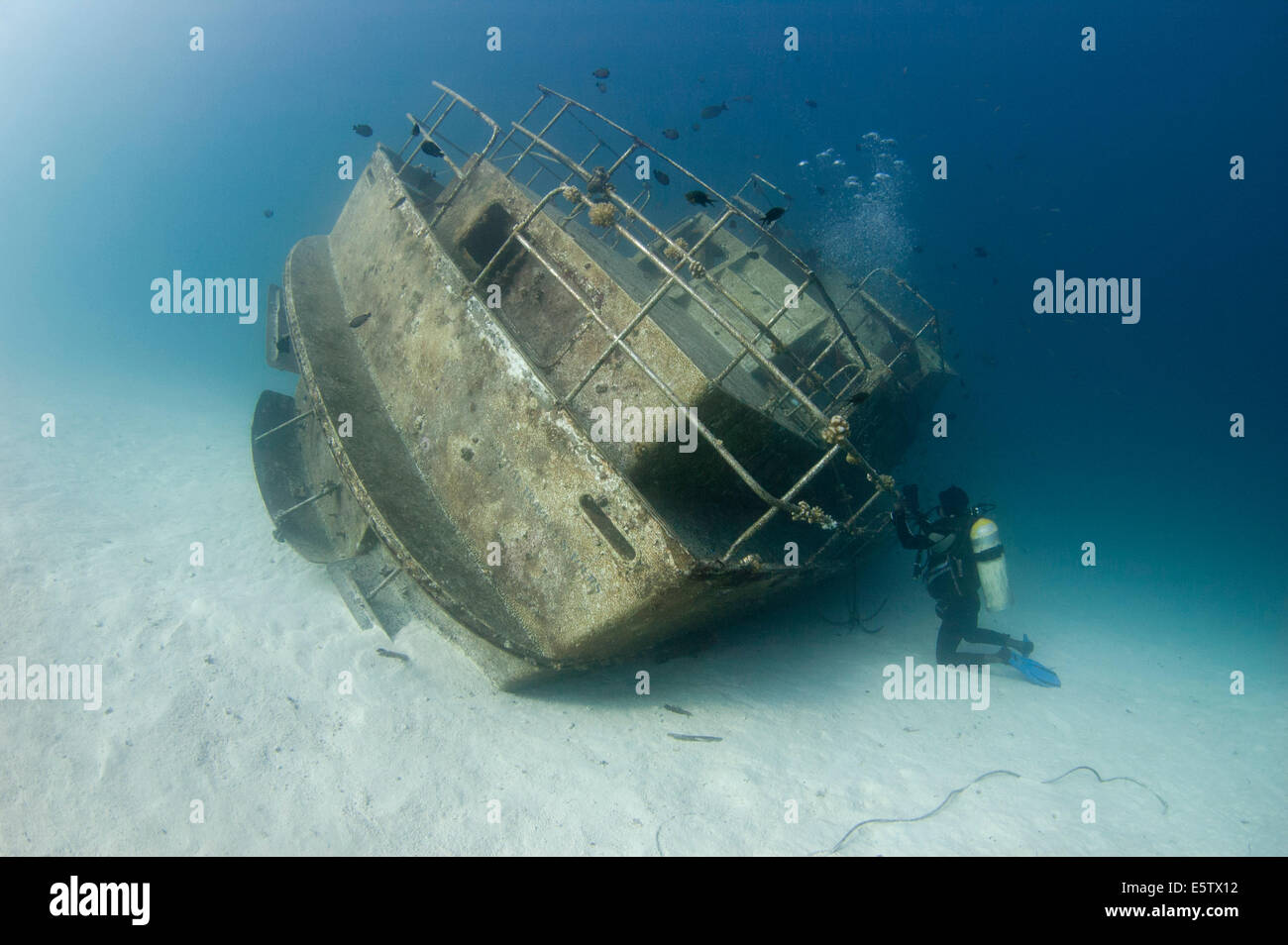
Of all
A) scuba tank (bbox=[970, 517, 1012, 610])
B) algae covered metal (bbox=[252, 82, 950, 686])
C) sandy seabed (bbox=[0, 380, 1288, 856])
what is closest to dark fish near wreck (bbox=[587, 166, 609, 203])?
algae covered metal (bbox=[252, 82, 950, 686])

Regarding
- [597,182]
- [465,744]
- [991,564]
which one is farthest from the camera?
[991,564]

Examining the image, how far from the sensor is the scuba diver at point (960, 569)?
667 centimetres

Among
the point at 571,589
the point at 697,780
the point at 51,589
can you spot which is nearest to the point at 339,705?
the point at 571,589

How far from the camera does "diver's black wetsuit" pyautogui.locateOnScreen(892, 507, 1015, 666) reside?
6.97 metres

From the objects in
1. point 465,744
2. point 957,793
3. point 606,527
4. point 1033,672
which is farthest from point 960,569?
point 465,744

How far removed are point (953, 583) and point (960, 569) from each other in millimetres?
253

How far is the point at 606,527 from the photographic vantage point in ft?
13.5

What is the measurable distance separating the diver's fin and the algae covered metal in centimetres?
317

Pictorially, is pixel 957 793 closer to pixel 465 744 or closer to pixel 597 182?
pixel 465 744

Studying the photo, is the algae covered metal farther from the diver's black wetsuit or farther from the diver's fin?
the diver's fin

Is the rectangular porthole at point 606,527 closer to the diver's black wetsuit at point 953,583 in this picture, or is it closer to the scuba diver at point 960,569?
the scuba diver at point 960,569

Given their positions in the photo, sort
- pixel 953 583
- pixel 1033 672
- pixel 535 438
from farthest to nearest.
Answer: pixel 1033 672 → pixel 953 583 → pixel 535 438
